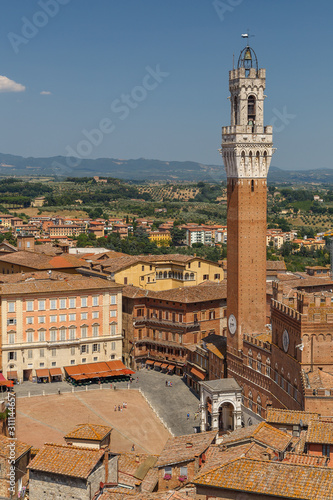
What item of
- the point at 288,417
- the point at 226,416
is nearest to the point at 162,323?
the point at 226,416

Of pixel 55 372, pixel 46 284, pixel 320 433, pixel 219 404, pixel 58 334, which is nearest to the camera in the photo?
pixel 320 433

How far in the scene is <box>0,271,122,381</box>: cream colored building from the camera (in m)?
53.2

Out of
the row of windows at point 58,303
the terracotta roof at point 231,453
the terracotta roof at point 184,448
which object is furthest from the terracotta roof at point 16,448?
the row of windows at point 58,303

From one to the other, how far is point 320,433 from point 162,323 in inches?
1252

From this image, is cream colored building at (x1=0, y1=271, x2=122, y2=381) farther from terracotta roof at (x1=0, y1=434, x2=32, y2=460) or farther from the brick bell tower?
terracotta roof at (x1=0, y1=434, x2=32, y2=460)

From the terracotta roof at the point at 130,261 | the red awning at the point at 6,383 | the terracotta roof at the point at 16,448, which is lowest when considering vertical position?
the red awning at the point at 6,383

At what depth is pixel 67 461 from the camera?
23.8m

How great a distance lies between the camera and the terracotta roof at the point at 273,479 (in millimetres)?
19297

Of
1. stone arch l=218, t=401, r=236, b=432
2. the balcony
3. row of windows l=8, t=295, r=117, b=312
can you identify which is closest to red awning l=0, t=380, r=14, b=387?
row of windows l=8, t=295, r=117, b=312

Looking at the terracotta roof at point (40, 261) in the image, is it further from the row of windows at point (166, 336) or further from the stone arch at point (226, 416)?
the stone arch at point (226, 416)

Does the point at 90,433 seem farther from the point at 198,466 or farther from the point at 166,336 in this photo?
the point at 166,336

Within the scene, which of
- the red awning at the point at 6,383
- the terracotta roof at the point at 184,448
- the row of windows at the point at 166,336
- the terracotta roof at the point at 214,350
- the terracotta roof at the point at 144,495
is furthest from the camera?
the row of windows at the point at 166,336

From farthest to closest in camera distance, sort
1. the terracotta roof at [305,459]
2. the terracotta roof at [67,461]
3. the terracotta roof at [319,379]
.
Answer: the terracotta roof at [319,379] < the terracotta roof at [67,461] < the terracotta roof at [305,459]

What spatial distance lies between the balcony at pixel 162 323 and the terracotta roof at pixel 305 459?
32.1 metres
